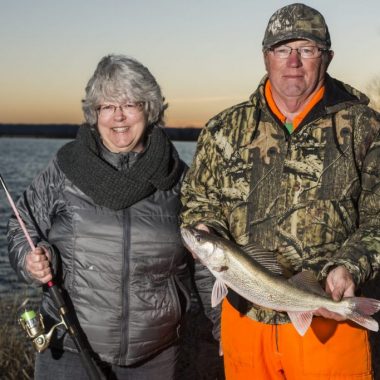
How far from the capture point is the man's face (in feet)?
15.0

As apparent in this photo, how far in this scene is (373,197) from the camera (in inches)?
176

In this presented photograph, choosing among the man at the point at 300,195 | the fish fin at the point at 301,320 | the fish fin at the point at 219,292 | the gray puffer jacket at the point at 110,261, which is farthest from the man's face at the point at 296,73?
the fish fin at the point at 301,320

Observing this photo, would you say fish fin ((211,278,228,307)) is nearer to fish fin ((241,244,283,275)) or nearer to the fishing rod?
fish fin ((241,244,283,275))

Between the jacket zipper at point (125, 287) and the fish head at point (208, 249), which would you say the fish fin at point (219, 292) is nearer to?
the fish head at point (208, 249)

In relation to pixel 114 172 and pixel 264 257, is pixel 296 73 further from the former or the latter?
pixel 114 172

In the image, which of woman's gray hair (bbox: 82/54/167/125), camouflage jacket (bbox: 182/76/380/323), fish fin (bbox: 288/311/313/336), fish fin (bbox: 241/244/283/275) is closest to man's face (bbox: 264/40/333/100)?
camouflage jacket (bbox: 182/76/380/323)

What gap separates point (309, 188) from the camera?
4.55 meters

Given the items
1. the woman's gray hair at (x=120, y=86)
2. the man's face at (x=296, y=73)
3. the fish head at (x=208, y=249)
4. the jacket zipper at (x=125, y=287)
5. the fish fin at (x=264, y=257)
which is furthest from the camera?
the woman's gray hair at (x=120, y=86)

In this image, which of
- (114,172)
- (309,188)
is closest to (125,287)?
(114,172)

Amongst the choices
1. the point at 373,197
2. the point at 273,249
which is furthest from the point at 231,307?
the point at 373,197

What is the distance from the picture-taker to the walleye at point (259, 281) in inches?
169

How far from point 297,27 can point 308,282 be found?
5.67 ft

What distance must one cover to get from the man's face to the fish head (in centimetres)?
114

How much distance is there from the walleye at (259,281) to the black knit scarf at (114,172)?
66cm
